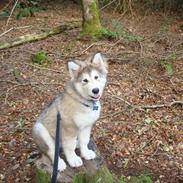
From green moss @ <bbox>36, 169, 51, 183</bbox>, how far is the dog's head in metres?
0.93

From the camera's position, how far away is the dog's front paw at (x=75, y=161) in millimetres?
4332

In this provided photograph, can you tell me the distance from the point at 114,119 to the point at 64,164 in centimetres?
223

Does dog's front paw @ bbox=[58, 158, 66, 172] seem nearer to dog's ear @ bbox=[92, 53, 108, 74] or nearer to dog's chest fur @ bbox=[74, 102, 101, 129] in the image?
dog's chest fur @ bbox=[74, 102, 101, 129]

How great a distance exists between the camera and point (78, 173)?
171 inches

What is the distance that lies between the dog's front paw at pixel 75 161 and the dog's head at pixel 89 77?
68 centimetres

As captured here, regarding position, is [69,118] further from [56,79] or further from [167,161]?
[56,79]

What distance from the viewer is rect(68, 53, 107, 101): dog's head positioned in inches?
154

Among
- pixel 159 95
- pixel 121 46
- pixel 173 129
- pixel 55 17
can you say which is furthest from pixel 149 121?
pixel 55 17

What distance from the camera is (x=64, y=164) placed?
4.35 meters

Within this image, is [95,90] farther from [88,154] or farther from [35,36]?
[35,36]

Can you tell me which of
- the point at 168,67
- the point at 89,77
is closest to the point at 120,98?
the point at 168,67

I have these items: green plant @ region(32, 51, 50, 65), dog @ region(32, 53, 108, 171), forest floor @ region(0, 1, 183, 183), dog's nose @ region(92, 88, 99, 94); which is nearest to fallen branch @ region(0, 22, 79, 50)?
forest floor @ region(0, 1, 183, 183)

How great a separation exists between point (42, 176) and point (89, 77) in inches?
46.3

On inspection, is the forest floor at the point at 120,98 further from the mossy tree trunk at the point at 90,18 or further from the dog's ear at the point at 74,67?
the dog's ear at the point at 74,67
